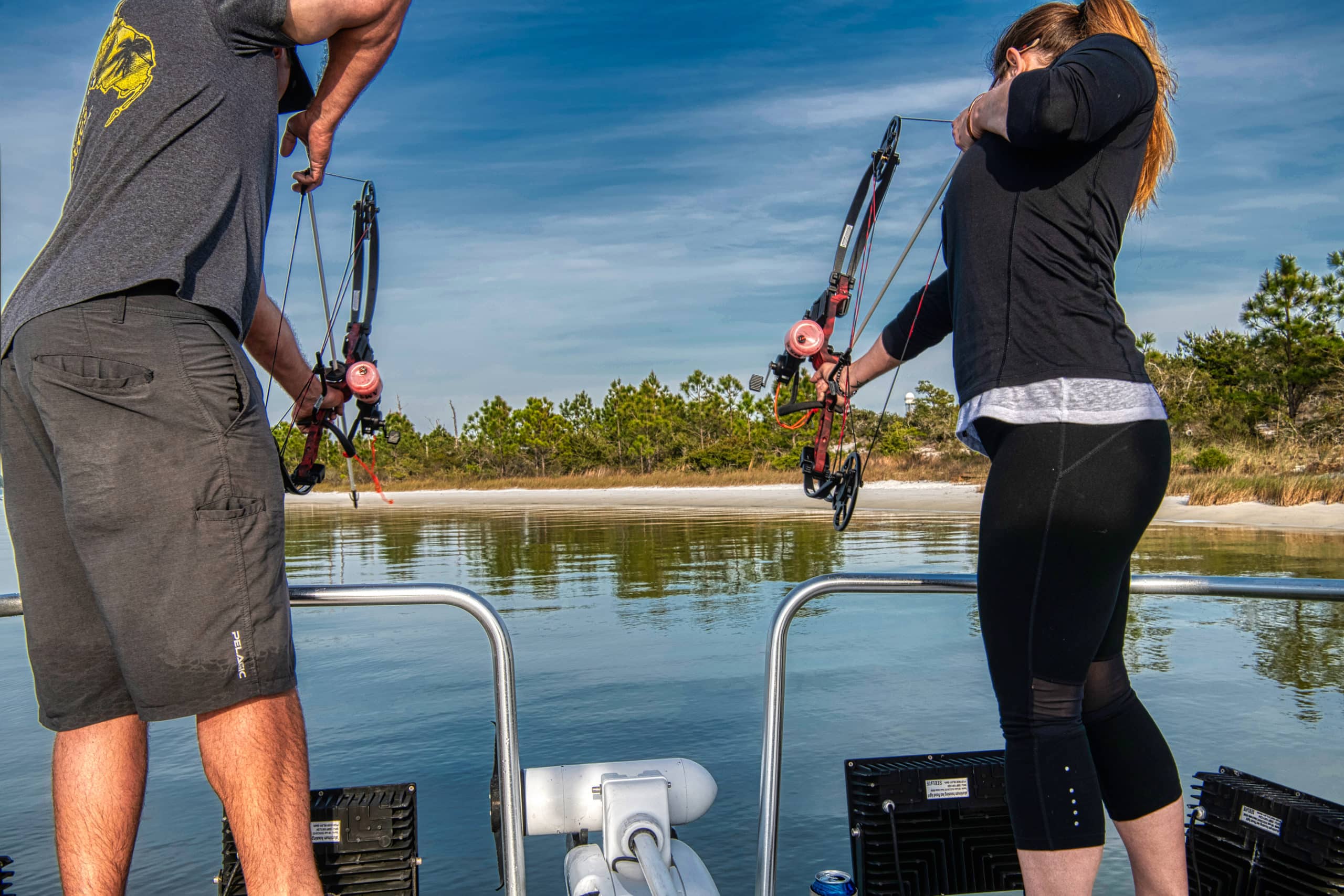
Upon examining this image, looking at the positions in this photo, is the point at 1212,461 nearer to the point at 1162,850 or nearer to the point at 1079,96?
the point at 1162,850

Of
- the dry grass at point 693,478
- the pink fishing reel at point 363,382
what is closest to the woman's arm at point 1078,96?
the pink fishing reel at point 363,382

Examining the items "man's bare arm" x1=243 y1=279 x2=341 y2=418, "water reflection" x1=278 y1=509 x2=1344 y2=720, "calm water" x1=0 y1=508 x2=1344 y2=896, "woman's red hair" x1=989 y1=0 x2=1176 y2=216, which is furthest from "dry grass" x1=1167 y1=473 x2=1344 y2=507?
"man's bare arm" x1=243 y1=279 x2=341 y2=418

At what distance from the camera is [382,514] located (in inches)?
1177

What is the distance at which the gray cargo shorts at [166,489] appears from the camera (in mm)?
1243

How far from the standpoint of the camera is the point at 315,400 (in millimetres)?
2105

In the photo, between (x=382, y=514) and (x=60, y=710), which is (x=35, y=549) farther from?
(x=382, y=514)

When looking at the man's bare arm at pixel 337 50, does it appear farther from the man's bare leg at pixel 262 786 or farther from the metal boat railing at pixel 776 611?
the man's bare leg at pixel 262 786

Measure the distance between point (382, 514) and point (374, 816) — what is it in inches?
1153

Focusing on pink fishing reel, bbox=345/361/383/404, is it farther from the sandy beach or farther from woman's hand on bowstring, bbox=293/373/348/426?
the sandy beach

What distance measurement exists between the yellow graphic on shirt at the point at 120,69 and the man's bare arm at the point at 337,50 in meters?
0.20

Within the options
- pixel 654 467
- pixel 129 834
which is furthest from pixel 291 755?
pixel 654 467

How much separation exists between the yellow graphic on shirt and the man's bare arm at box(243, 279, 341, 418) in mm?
316

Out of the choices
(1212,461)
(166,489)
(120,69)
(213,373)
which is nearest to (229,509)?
(166,489)

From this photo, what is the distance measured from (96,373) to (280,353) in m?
0.55
